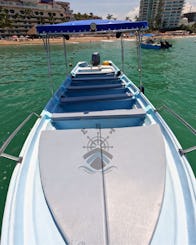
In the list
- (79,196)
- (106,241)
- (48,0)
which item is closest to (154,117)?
(79,196)

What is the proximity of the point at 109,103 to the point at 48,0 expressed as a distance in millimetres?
111629

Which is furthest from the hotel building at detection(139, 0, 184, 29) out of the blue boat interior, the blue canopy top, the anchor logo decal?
the anchor logo decal

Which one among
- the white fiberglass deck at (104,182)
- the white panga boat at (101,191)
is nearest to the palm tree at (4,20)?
the white panga boat at (101,191)

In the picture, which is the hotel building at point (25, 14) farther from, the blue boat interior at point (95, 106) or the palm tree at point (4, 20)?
the blue boat interior at point (95, 106)

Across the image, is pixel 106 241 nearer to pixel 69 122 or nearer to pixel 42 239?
pixel 42 239

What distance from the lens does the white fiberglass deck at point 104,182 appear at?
2.00 meters

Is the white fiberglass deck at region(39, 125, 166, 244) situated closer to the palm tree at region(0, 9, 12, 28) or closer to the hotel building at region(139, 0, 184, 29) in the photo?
the palm tree at region(0, 9, 12, 28)

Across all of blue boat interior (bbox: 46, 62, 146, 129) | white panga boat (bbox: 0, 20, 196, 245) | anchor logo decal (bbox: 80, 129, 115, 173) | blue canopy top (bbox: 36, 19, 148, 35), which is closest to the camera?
white panga boat (bbox: 0, 20, 196, 245)

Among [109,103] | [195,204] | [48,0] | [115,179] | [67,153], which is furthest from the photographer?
[48,0]

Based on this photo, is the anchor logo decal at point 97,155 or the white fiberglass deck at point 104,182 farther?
the anchor logo decal at point 97,155

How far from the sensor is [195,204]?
2.24m

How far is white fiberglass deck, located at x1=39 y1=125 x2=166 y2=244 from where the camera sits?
2.00m

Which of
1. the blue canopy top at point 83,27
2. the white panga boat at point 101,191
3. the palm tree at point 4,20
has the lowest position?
the white panga boat at point 101,191

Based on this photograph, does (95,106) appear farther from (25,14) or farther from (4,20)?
(25,14)
